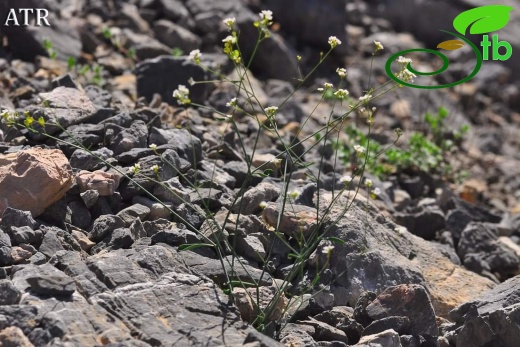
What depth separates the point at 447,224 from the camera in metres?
7.03

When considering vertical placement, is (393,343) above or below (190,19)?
below

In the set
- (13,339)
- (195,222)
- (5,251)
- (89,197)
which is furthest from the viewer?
(195,222)

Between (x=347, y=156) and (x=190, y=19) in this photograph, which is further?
(x=190, y=19)

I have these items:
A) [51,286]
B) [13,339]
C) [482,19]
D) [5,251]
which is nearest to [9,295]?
[51,286]

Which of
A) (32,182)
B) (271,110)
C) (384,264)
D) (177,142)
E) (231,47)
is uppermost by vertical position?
(231,47)

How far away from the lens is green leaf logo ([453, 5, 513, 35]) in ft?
38.8

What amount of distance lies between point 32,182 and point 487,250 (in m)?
3.37

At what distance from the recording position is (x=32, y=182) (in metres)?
4.92

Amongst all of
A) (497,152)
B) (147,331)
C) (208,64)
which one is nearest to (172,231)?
(147,331)

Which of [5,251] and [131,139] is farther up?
[131,139]

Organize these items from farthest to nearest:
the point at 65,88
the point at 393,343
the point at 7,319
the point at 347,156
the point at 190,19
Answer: the point at 190,19, the point at 347,156, the point at 65,88, the point at 393,343, the point at 7,319

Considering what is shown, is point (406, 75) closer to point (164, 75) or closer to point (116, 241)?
point (116, 241)

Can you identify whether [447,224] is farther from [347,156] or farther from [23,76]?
[23,76]

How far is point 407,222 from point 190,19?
4.00 meters
